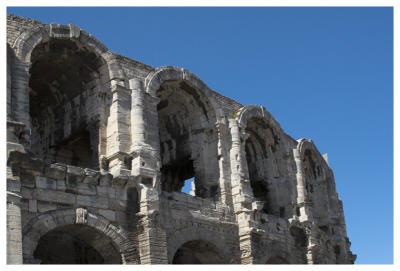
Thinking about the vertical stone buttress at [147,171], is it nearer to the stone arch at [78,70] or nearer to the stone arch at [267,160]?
the stone arch at [78,70]

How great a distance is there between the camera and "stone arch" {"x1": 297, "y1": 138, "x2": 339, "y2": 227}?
76.6 feet

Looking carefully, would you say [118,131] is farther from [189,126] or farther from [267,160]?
[267,160]

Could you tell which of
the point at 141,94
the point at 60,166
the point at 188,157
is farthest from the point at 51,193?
the point at 188,157

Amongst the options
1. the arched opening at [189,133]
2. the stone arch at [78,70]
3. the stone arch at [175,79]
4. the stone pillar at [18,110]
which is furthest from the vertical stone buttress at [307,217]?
the stone pillar at [18,110]

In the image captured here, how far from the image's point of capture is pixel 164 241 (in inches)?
568

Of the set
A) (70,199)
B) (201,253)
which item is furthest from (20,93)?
(201,253)

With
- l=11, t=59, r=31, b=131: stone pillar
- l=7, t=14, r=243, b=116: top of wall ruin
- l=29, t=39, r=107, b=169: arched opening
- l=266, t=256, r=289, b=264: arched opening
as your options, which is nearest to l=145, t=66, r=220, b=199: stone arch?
l=7, t=14, r=243, b=116: top of wall ruin

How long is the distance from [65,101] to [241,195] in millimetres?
5478

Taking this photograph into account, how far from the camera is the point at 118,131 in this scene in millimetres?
15148

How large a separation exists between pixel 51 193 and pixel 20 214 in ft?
3.97

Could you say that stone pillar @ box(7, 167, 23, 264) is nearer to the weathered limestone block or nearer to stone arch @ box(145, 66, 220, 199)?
the weathered limestone block

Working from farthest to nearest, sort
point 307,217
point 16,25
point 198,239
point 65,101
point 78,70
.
Answer: point 307,217
point 65,101
point 78,70
point 198,239
point 16,25

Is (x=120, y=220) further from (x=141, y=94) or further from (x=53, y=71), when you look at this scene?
(x=53, y=71)

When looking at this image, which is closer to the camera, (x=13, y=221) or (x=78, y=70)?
(x=13, y=221)
